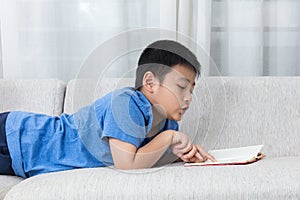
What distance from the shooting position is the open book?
57.7 inches

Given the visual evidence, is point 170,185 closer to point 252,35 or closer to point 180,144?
point 180,144

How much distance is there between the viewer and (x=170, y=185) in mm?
1247

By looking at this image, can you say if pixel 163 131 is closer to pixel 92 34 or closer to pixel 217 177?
pixel 217 177

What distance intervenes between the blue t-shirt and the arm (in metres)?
0.02

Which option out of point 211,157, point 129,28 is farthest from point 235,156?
point 129,28

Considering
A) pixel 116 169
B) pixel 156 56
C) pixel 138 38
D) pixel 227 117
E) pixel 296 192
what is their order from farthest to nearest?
pixel 138 38, pixel 227 117, pixel 156 56, pixel 116 169, pixel 296 192

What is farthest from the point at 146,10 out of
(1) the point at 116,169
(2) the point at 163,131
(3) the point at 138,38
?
(1) the point at 116,169

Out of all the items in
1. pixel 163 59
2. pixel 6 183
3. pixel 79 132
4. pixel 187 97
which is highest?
pixel 163 59

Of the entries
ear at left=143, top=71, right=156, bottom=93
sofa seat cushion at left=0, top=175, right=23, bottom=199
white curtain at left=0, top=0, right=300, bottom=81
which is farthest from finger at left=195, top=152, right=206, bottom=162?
white curtain at left=0, top=0, right=300, bottom=81

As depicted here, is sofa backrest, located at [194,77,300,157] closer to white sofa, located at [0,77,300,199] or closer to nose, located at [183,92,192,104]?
white sofa, located at [0,77,300,199]

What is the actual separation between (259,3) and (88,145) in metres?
0.99

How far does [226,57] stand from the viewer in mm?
2270

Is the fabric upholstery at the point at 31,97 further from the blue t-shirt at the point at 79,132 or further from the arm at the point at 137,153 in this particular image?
the arm at the point at 137,153

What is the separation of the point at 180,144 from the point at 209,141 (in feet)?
0.94
